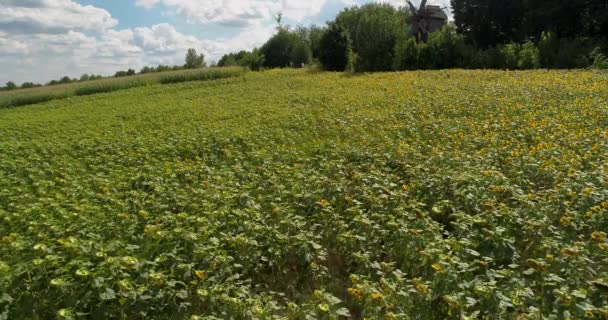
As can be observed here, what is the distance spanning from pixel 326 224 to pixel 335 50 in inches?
1083

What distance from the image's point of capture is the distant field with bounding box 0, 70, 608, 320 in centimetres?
297

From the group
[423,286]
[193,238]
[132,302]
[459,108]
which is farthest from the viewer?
[459,108]

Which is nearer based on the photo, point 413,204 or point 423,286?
point 423,286

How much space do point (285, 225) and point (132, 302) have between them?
1600mm

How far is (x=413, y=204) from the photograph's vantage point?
4254 mm

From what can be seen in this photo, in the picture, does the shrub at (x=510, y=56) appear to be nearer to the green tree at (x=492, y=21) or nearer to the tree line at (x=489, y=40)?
the tree line at (x=489, y=40)

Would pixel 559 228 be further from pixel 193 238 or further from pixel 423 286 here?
pixel 193 238

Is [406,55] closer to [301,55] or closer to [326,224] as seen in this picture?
[301,55]

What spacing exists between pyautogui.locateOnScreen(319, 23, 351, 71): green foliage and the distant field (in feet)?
71.7

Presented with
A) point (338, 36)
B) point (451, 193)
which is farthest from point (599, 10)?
point (451, 193)

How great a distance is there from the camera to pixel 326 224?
429 centimetres

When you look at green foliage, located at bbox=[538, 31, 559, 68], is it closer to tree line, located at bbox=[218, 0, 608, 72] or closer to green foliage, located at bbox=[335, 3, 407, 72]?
tree line, located at bbox=[218, 0, 608, 72]

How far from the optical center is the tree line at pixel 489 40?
22797 mm

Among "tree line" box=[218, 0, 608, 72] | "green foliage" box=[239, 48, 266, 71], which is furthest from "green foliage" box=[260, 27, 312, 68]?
"tree line" box=[218, 0, 608, 72]
